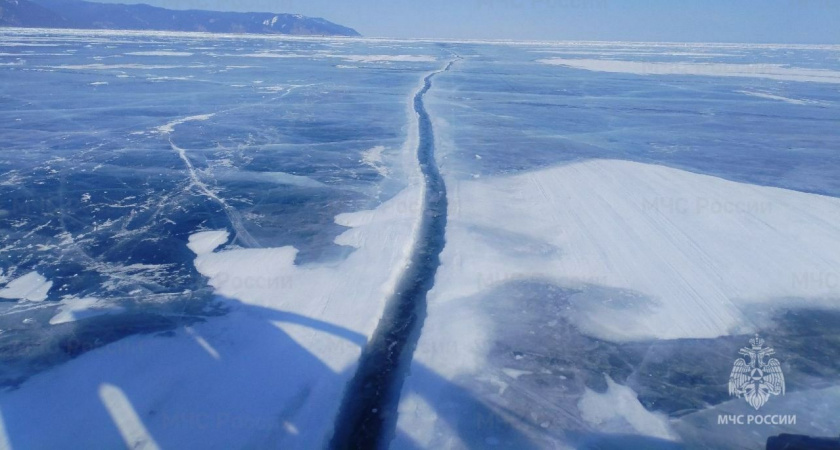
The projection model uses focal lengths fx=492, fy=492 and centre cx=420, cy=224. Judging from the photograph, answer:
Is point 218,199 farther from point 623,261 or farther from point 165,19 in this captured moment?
point 165,19

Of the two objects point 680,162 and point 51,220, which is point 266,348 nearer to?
point 51,220

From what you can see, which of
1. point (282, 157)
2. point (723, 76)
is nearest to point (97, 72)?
point (282, 157)

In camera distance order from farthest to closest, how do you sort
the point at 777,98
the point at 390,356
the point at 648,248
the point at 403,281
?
the point at 777,98 → the point at 648,248 → the point at 403,281 → the point at 390,356

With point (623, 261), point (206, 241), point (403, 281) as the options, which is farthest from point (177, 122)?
point (623, 261)

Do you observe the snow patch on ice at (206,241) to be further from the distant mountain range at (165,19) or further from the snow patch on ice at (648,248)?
the distant mountain range at (165,19)

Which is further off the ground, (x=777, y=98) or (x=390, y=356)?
(x=777, y=98)

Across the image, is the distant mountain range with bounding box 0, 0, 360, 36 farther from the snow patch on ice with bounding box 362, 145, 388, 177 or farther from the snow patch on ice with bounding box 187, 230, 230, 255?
the snow patch on ice with bounding box 187, 230, 230, 255
